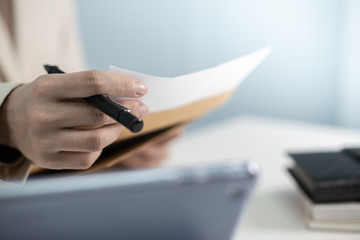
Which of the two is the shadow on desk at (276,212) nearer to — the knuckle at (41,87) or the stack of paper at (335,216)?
the stack of paper at (335,216)

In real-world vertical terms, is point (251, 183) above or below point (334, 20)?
above

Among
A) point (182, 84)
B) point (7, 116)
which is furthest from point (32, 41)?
point (182, 84)

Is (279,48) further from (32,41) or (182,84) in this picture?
(182,84)

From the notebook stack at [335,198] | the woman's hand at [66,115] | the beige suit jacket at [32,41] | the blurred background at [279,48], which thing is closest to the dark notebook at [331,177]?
the notebook stack at [335,198]

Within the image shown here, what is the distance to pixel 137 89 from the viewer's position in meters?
0.32

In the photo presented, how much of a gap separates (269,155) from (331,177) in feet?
1.16

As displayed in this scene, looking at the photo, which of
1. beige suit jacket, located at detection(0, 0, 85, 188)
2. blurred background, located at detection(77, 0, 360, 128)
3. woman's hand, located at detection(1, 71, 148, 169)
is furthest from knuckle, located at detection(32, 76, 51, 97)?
blurred background, located at detection(77, 0, 360, 128)

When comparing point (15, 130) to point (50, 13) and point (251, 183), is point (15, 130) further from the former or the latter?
point (50, 13)

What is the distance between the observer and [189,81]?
1.17 ft

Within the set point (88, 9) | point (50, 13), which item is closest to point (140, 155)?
point (50, 13)

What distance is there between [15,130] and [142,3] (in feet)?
6.20

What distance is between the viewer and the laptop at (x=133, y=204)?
26 centimetres

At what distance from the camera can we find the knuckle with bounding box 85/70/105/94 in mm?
300

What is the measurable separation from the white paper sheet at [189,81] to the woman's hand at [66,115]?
1 cm
